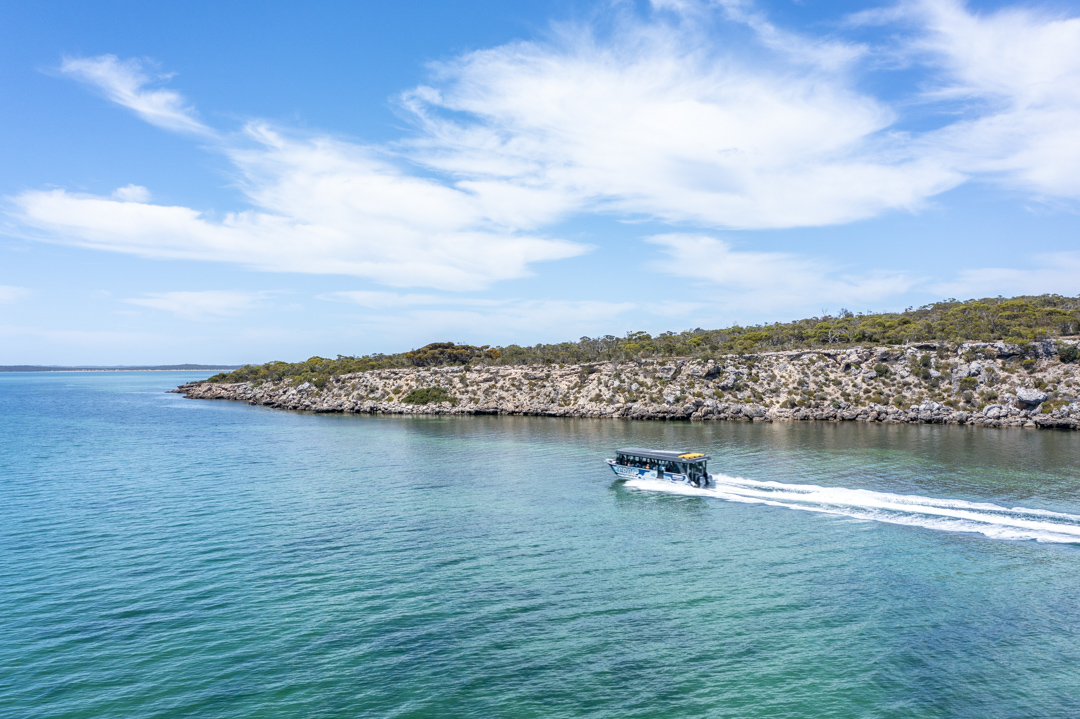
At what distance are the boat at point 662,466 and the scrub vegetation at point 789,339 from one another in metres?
73.0

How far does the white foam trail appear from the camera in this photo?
35.8 metres

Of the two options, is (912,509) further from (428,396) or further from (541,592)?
(428,396)

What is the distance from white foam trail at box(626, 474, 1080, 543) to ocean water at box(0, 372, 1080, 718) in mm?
253

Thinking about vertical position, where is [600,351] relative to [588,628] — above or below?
above

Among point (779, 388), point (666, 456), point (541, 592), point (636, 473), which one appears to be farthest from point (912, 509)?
point (779, 388)

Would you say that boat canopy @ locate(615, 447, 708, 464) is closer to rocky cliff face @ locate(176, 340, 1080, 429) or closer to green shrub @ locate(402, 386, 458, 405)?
rocky cliff face @ locate(176, 340, 1080, 429)

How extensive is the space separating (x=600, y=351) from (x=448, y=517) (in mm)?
118645

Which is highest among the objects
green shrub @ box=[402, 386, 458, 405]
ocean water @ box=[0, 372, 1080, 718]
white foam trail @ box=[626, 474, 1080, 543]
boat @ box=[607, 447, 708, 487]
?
green shrub @ box=[402, 386, 458, 405]

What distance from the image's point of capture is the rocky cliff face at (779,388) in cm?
9188

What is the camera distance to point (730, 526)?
38906 millimetres

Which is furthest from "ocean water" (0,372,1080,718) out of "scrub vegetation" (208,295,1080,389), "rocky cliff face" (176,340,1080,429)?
"scrub vegetation" (208,295,1080,389)

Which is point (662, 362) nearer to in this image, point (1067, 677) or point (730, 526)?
point (730, 526)

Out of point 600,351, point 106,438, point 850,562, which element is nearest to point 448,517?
point 850,562

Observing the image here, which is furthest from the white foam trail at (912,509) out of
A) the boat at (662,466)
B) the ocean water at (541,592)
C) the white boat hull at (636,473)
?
the white boat hull at (636,473)
